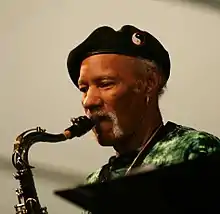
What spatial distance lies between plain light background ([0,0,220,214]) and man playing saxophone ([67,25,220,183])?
0.66 meters

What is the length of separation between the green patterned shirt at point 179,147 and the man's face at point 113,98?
0.08 metres

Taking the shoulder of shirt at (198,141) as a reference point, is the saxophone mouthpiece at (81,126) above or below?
above

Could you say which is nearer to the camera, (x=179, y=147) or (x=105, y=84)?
(x=179, y=147)

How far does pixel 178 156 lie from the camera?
1381mm

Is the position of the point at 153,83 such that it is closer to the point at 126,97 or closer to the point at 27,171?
the point at 126,97

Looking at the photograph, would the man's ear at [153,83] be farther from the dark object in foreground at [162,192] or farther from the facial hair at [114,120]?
the dark object in foreground at [162,192]

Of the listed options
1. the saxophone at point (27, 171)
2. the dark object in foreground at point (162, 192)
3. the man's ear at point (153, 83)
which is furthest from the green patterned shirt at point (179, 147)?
the dark object in foreground at point (162, 192)

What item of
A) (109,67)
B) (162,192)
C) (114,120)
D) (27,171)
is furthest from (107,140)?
(162,192)

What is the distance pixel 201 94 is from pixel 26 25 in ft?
2.27

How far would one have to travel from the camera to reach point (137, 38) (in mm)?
1582

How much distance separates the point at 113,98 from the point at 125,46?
137mm

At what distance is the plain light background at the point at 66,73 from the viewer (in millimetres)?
2273

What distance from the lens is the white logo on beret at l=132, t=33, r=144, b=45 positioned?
1.57m

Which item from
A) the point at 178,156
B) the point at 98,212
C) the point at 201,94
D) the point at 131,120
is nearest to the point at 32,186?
the point at 131,120
